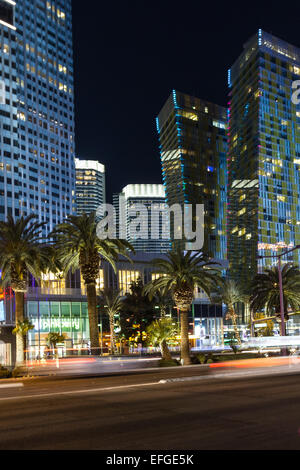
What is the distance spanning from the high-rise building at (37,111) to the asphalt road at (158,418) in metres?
133

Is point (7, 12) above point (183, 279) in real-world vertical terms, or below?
above

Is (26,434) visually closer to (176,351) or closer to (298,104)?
(176,351)

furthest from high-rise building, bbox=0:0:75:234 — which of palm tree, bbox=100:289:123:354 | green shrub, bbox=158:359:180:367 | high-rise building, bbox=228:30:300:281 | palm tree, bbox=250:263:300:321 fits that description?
green shrub, bbox=158:359:180:367

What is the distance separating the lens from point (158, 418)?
41.3 feet

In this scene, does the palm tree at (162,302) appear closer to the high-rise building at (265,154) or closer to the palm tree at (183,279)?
the palm tree at (183,279)

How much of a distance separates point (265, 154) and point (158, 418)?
172 meters

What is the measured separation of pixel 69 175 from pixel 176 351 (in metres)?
132

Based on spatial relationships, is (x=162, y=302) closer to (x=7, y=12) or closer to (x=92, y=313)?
(x=92, y=313)

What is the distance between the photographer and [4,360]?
51.9 meters

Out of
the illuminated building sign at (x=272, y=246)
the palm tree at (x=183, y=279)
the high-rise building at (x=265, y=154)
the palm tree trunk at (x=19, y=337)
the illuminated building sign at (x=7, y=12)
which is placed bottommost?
the palm tree trunk at (x=19, y=337)

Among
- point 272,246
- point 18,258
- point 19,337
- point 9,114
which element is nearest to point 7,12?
point 9,114

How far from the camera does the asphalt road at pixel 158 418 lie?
9.72m

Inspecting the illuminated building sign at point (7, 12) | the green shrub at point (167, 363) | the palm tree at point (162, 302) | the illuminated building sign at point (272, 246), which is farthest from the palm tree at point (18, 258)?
the illuminated building sign at point (7, 12)

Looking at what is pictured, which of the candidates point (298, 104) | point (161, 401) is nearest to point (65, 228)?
point (161, 401)
